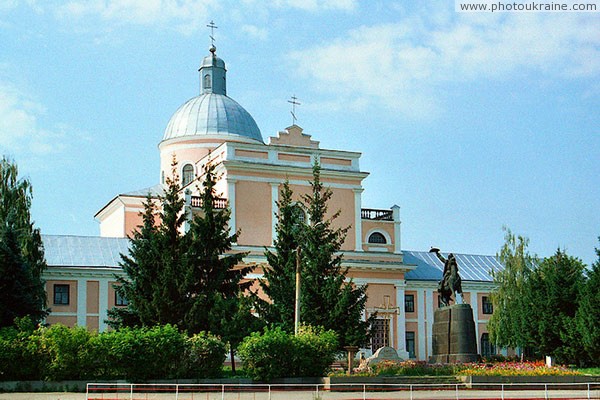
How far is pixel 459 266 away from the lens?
59.2 metres

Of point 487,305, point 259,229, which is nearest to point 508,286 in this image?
point 487,305

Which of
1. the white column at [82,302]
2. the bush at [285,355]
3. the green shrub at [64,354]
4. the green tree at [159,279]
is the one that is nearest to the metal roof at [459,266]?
the white column at [82,302]

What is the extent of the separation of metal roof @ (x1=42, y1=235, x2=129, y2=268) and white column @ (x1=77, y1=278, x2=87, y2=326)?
42.9 inches

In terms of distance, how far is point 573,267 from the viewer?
43.9 metres

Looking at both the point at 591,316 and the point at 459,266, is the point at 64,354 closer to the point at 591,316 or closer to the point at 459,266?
the point at 591,316

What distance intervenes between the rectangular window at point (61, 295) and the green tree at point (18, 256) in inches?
96.8

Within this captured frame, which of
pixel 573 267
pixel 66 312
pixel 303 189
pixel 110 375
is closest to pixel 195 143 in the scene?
pixel 303 189

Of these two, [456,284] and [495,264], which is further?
[495,264]

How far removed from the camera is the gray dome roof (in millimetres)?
56094

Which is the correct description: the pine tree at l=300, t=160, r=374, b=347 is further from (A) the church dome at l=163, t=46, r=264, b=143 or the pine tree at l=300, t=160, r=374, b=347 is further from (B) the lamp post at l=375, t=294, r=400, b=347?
(A) the church dome at l=163, t=46, r=264, b=143

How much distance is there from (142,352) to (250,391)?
3.88 m

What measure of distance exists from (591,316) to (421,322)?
15596mm

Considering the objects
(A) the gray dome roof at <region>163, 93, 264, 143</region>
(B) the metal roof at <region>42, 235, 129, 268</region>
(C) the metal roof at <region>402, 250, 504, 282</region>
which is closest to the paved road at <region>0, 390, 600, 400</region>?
(B) the metal roof at <region>42, 235, 129, 268</region>

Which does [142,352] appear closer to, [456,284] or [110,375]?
[110,375]
